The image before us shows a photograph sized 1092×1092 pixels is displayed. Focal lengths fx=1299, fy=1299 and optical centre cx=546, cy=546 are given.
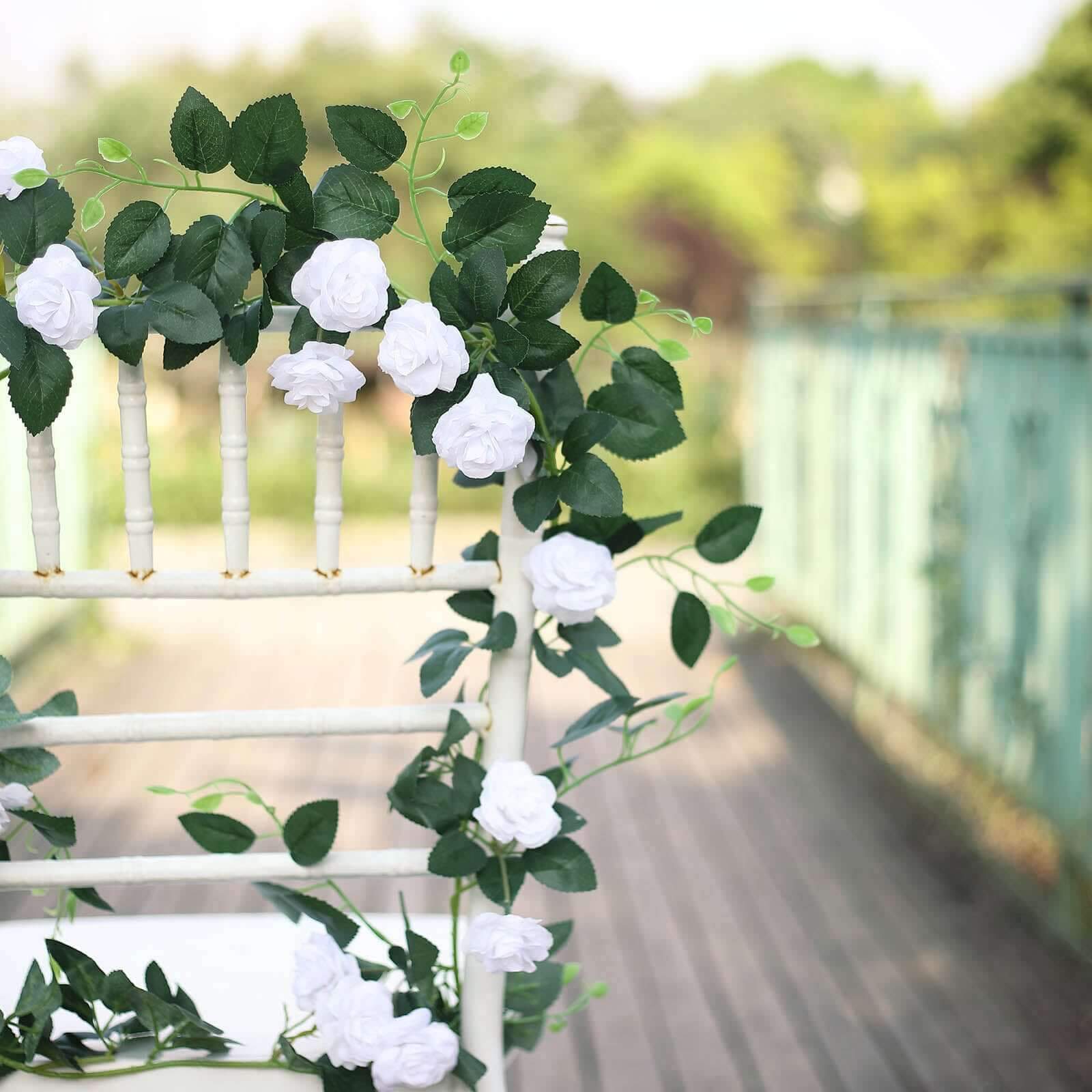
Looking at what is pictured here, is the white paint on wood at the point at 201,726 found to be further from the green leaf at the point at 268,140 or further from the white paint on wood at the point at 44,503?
the green leaf at the point at 268,140

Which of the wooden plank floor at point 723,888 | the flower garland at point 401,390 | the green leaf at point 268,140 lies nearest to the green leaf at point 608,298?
the flower garland at point 401,390

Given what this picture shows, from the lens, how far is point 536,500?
0.94 meters

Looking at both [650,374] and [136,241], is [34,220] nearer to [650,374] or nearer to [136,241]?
[136,241]

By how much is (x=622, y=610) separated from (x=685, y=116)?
16012mm

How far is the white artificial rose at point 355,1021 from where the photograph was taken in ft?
3.14

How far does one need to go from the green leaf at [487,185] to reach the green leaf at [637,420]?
0.16 m

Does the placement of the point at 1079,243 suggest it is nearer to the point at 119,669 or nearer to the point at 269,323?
the point at 119,669

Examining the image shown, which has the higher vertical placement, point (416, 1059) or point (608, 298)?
point (608, 298)

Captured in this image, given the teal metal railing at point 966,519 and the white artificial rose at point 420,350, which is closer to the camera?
the white artificial rose at point 420,350

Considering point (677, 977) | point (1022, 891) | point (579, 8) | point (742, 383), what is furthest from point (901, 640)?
point (579, 8)

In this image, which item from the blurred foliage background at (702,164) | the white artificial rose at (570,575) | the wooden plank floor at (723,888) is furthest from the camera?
the blurred foliage background at (702,164)

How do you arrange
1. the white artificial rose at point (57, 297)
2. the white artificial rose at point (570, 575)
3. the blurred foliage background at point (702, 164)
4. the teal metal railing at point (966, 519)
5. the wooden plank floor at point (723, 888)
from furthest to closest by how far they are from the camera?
1. the blurred foliage background at point (702, 164)
2. the teal metal railing at point (966, 519)
3. the wooden plank floor at point (723, 888)
4. the white artificial rose at point (570, 575)
5. the white artificial rose at point (57, 297)

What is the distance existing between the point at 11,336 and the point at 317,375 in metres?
0.21

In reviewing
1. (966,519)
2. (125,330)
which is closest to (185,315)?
(125,330)
